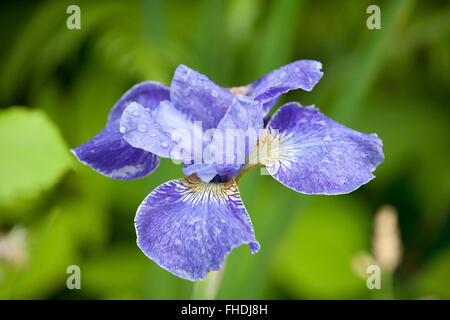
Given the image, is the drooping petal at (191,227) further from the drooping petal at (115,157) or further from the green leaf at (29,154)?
the green leaf at (29,154)

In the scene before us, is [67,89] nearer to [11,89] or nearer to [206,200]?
[11,89]

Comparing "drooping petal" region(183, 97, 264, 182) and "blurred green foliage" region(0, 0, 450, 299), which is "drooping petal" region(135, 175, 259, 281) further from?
"blurred green foliage" region(0, 0, 450, 299)

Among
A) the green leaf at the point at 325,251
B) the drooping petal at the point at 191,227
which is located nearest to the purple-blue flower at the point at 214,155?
the drooping petal at the point at 191,227

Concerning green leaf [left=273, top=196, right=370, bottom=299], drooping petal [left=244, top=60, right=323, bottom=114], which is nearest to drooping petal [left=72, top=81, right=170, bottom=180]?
drooping petal [left=244, top=60, right=323, bottom=114]

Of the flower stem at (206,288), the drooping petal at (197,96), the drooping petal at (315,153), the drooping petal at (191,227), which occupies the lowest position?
the flower stem at (206,288)

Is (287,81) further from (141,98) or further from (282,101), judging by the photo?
(282,101)
